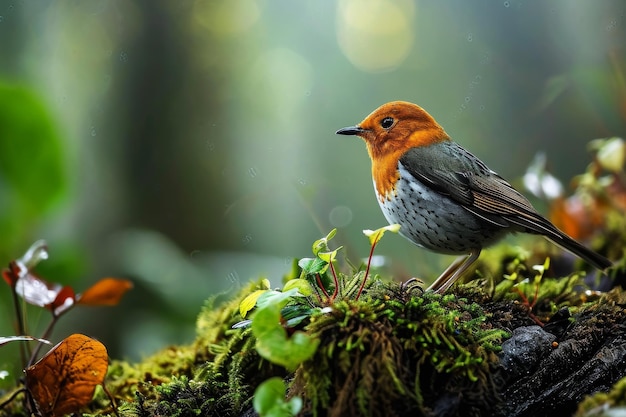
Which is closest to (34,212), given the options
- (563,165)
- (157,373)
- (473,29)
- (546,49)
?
(157,373)

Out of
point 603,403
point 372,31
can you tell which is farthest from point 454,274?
point 372,31

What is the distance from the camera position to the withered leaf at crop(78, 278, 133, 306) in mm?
2316

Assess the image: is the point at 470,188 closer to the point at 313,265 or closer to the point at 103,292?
the point at 313,265

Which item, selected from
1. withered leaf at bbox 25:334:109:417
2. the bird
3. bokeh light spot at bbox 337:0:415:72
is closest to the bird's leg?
the bird

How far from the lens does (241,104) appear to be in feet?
18.5

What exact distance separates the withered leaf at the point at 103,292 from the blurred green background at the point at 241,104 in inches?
66.1

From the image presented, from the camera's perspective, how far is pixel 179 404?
6.11 ft

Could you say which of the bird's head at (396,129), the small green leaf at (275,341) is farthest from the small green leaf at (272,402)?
the bird's head at (396,129)

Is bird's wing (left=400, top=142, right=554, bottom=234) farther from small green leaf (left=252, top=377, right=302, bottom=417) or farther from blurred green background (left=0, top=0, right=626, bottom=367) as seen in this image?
blurred green background (left=0, top=0, right=626, bottom=367)

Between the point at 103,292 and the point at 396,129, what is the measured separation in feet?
4.86

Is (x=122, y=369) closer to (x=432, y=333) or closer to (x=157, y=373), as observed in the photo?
(x=157, y=373)

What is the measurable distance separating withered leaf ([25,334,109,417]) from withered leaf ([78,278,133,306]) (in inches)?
18.8

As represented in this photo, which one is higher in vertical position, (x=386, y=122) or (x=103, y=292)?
(x=386, y=122)

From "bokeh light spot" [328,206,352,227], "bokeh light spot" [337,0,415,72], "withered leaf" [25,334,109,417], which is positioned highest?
"bokeh light spot" [337,0,415,72]
